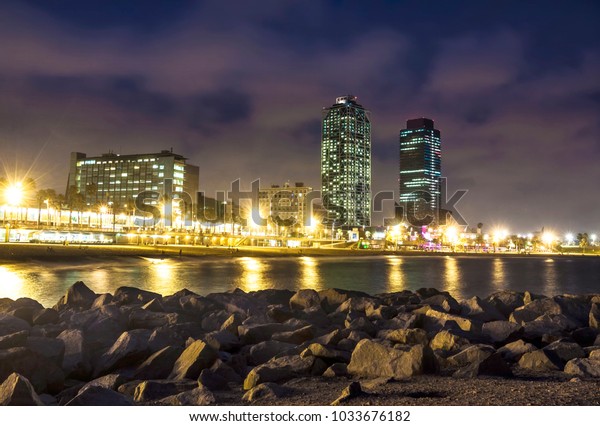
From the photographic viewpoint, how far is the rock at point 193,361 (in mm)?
7555

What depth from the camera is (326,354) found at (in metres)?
7.99

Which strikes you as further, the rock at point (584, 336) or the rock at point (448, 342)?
the rock at point (584, 336)

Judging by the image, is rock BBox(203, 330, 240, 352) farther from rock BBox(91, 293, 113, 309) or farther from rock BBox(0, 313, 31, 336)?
rock BBox(91, 293, 113, 309)

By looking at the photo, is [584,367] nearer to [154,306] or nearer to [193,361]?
[193,361]

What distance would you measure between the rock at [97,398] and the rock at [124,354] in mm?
2900

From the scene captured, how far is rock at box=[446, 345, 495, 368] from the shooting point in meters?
7.64

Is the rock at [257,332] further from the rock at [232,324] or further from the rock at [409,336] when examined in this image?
the rock at [409,336]

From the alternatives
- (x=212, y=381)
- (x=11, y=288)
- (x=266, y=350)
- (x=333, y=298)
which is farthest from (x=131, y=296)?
(x=11, y=288)

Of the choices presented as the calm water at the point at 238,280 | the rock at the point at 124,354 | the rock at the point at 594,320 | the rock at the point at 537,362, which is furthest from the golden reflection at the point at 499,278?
the rock at the point at 124,354

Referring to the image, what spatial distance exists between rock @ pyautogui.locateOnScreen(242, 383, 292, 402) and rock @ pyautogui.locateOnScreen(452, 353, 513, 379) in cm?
253

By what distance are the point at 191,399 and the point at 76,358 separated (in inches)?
134

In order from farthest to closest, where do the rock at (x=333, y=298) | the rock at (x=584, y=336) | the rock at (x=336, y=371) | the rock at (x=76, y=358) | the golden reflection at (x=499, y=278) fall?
the golden reflection at (x=499, y=278) < the rock at (x=333, y=298) < the rock at (x=584, y=336) < the rock at (x=76, y=358) < the rock at (x=336, y=371)

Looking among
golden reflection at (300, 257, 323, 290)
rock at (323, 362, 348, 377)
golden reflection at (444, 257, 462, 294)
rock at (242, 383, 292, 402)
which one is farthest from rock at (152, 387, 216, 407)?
golden reflection at (444, 257, 462, 294)
